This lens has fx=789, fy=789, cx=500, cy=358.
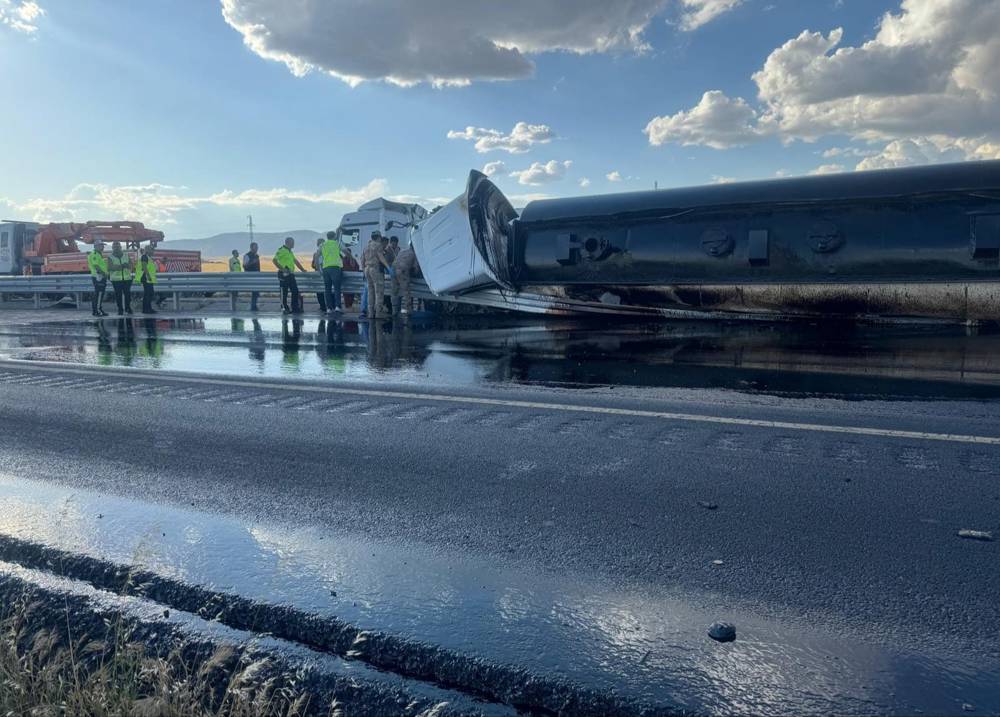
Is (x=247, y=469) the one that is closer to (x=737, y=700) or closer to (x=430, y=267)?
(x=737, y=700)

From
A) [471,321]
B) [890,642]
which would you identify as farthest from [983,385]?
[471,321]

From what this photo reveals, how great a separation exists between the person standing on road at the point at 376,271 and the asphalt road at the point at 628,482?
26.6ft

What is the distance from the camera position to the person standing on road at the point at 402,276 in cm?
1406

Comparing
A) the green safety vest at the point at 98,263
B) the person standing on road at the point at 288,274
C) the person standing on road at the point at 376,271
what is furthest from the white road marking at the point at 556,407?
the green safety vest at the point at 98,263

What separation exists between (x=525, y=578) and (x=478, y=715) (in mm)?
795

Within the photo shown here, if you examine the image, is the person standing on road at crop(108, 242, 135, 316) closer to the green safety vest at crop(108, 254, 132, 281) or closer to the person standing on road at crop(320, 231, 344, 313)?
the green safety vest at crop(108, 254, 132, 281)

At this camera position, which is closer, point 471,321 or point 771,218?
point 771,218

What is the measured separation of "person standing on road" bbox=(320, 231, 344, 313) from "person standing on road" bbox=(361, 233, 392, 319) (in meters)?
1.37

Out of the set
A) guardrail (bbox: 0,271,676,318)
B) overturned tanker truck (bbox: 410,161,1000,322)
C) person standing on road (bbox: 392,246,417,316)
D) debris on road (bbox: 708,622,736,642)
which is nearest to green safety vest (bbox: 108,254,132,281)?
guardrail (bbox: 0,271,676,318)

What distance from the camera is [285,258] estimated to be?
16.6 meters

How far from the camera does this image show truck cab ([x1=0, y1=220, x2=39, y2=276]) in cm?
3375

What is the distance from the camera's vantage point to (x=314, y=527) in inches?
128

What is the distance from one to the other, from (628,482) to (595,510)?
0.43 metres

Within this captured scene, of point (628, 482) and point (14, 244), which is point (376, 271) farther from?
point (14, 244)
